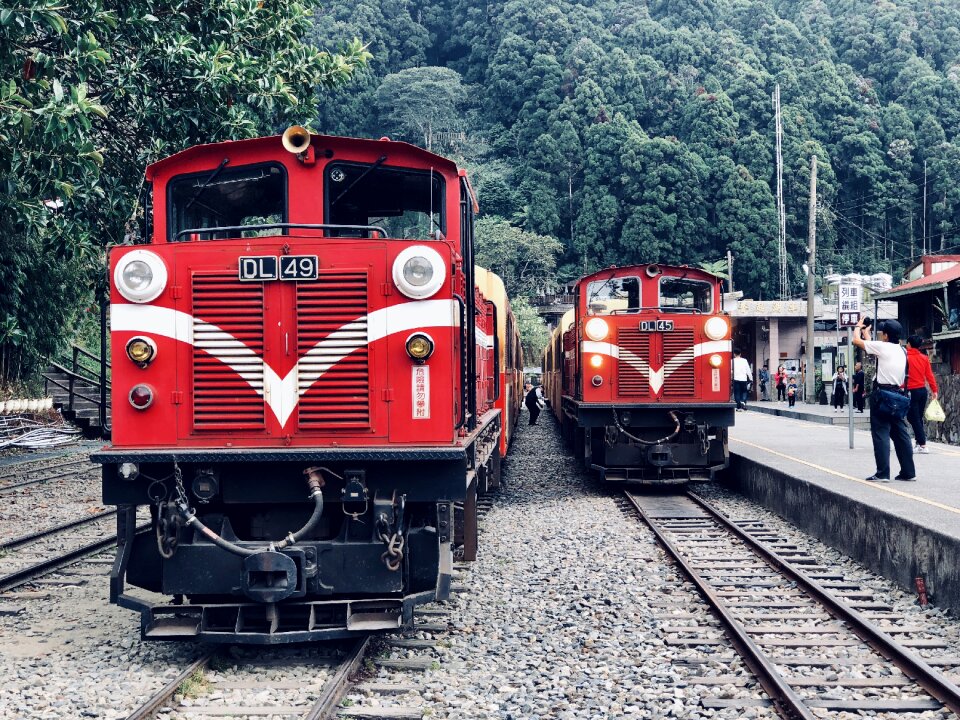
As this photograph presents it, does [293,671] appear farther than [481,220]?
Result: No

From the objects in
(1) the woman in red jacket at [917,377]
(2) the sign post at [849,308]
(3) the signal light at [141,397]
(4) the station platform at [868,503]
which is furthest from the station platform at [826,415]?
(3) the signal light at [141,397]

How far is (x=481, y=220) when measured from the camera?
6456cm

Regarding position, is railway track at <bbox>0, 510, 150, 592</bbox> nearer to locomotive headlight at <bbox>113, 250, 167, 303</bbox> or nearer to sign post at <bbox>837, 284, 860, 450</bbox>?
locomotive headlight at <bbox>113, 250, 167, 303</bbox>

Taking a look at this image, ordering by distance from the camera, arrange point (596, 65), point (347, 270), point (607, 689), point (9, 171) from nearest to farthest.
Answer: point (607, 689), point (347, 270), point (9, 171), point (596, 65)

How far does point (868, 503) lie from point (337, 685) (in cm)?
535

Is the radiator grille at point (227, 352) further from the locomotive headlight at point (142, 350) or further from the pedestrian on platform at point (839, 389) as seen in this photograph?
the pedestrian on platform at point (839, 389)

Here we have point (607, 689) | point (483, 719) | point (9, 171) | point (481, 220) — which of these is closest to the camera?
point (483, 719)

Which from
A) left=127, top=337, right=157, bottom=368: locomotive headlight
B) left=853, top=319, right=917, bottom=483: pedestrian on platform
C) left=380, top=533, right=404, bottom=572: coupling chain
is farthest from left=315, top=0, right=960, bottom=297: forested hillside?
left=380, top=533, right=404, bottom=572: coupling chain

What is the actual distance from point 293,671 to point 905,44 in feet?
266

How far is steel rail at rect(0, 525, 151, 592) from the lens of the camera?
7086mm

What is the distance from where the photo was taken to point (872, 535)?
7.72 metres

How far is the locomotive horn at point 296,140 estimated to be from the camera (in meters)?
A: 5.44

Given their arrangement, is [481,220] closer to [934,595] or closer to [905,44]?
[905,44]

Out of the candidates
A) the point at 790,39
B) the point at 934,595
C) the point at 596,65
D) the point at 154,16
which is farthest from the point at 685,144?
the point at 934,595
